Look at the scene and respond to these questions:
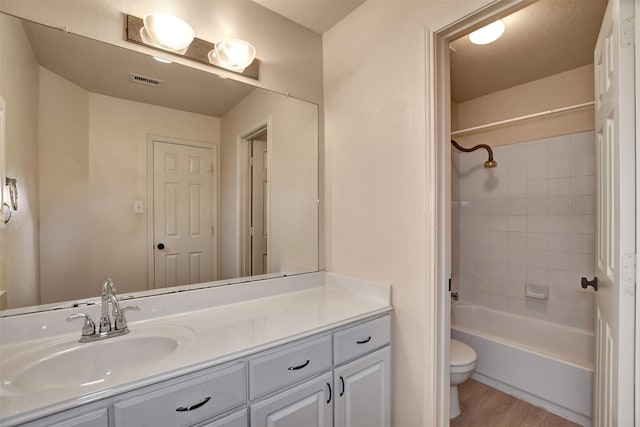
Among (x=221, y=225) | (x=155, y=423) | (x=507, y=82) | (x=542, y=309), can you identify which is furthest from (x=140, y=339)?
(x=507, y=82)

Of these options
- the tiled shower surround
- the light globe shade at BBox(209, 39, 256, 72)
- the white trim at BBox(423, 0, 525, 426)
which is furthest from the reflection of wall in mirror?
the tiled shower surround

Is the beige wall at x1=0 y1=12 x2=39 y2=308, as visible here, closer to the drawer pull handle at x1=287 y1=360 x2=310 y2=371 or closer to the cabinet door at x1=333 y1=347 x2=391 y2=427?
the drawer pull handle at x1=287 y1=360 x2=310 y2=371

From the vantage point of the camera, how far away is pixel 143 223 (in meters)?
1.37

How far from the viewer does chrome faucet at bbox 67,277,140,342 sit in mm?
1073

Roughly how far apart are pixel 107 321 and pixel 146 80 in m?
1.05

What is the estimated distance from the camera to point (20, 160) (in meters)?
1.08

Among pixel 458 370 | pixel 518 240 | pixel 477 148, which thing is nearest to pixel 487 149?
pixel 477 148

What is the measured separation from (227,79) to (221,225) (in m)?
0.77

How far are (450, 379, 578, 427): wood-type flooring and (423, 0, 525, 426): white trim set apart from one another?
0.73m

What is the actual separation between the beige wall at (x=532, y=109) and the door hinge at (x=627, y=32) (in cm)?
168

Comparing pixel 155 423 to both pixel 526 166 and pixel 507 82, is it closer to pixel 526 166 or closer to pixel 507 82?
pixel 526 166

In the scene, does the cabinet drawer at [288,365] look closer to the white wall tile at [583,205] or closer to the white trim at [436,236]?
the white trim at [436,236]

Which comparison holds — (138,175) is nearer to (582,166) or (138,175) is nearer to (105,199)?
(105,199)

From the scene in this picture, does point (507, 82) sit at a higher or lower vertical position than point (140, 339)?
higher
